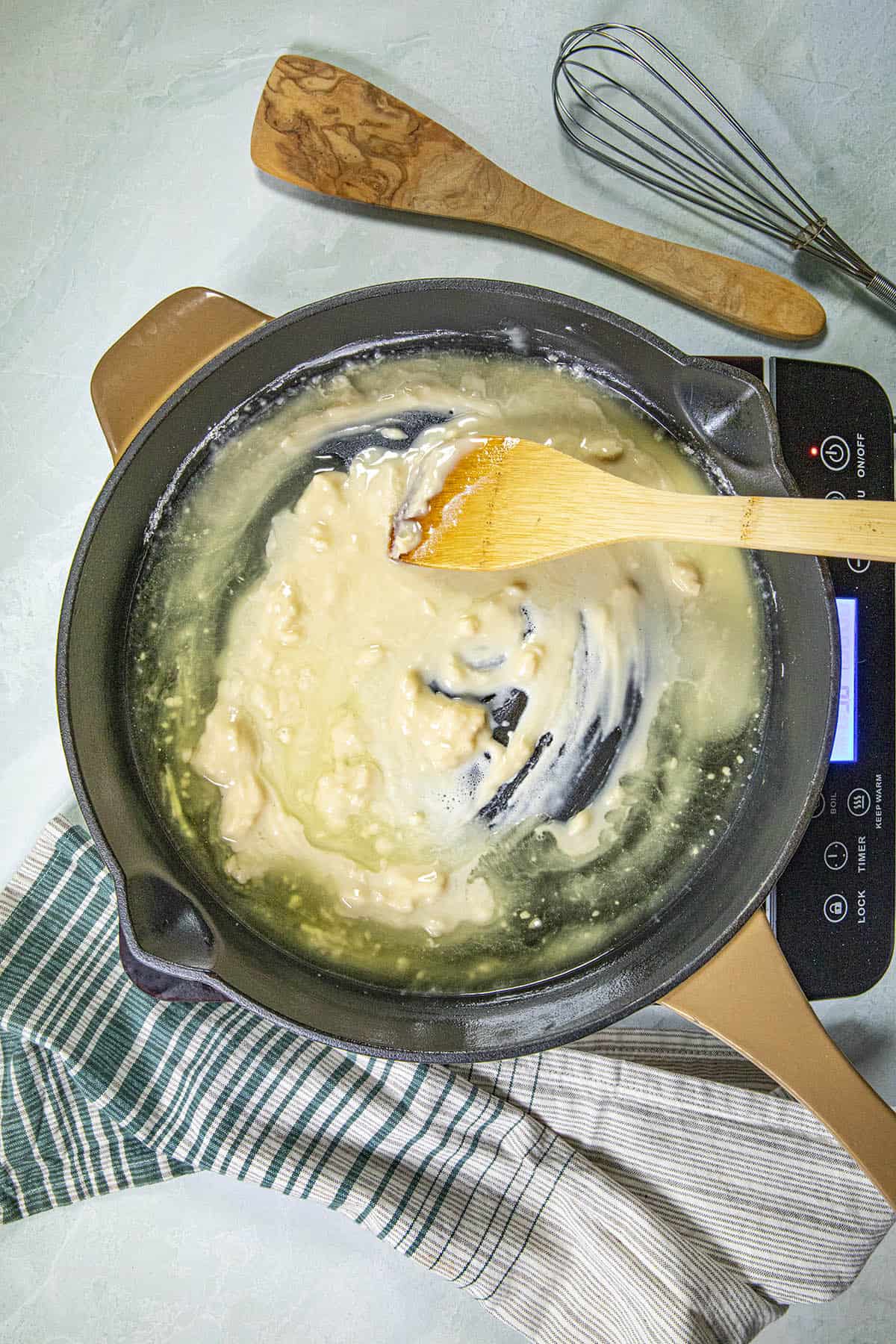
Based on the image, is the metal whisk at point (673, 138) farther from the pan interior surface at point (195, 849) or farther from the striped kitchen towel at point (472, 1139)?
the striped kitchen towel at point (472, 1139)

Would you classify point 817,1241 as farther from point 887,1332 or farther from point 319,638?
point 319,638

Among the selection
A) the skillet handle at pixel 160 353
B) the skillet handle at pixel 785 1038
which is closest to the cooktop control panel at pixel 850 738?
the skillet handle at pixel 785 1038

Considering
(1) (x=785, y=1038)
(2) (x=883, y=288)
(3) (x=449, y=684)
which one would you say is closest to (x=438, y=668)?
(3) (x=449, y=684)

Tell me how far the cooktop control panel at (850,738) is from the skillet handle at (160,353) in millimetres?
459

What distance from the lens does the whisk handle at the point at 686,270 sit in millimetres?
922

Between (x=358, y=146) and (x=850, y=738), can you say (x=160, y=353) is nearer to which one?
(x=358, y=146)

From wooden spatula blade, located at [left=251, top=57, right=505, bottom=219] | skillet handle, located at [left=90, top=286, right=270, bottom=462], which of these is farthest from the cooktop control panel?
skillet handle, located at [left=90, top=286, right=270, bottom=462]

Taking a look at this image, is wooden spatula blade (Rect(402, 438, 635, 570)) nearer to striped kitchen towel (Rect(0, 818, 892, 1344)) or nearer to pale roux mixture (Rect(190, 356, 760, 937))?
pale roux mixture (Rect(190, 356, 760, 937))

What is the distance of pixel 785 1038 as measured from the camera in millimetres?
730

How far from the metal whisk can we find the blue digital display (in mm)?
337

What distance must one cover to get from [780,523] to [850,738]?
0.29 metres

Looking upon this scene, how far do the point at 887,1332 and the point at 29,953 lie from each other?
98 centimetres

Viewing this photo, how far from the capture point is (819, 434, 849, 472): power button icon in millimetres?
837

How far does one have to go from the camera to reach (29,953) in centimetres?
93
